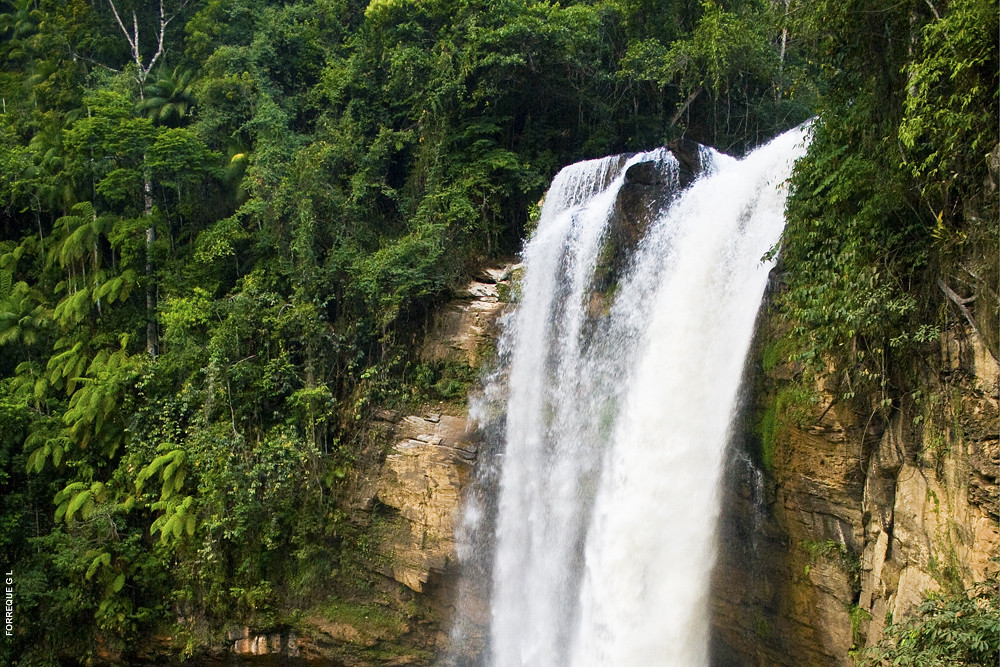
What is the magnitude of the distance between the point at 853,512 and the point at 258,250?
11.5 meters

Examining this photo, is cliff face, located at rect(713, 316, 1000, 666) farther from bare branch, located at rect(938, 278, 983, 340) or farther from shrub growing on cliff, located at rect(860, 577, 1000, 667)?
shrub growing on cliff, located at rect(860, 577, 1000, 667)

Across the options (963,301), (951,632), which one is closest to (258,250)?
(963,301)

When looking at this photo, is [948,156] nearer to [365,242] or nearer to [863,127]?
[863,127]

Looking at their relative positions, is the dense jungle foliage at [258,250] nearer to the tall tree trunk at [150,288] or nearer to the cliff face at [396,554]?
the tall tree trunk at [150,288]

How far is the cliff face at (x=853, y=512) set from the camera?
6684 mm

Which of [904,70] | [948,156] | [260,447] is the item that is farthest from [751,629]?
[260,447]

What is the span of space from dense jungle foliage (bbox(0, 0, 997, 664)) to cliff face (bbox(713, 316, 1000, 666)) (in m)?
5.11

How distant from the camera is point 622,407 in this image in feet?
34.5

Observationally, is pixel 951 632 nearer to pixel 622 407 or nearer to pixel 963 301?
pixel 963 301

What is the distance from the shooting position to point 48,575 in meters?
13.2

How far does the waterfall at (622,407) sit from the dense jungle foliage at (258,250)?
5.94 ft

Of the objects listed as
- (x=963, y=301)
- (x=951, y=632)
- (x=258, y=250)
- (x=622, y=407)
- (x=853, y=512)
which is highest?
(x=258, y=250)

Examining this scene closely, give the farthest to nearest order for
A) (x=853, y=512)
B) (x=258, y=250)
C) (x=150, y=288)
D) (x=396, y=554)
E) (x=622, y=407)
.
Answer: (x=150, y=288), (x=258, y=250), (x=396, y=554), (x=622, y=407), (x=853, y=512)

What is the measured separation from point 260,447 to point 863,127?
32.4 feet
